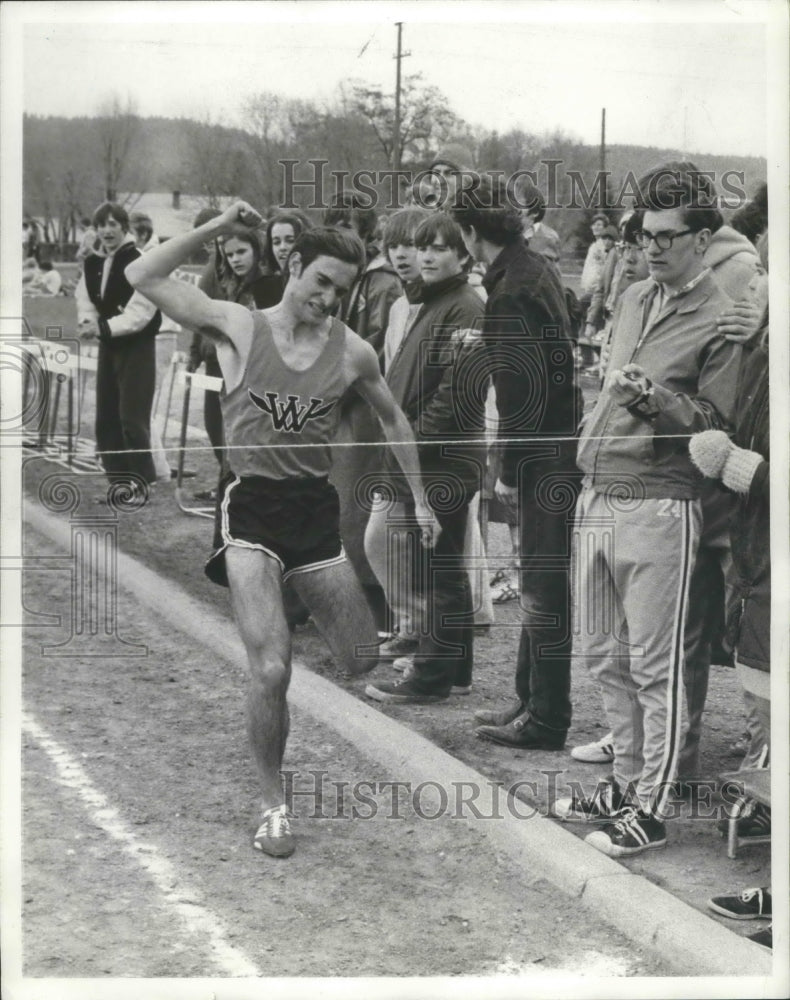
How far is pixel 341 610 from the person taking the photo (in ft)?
16.9

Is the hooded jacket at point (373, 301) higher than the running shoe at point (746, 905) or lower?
higher

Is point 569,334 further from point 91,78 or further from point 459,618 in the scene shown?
point 91,78

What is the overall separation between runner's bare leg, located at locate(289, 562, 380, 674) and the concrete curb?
0.79 feet

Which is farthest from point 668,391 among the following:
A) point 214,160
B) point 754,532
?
point 214,160

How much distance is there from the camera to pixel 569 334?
5.28 metres

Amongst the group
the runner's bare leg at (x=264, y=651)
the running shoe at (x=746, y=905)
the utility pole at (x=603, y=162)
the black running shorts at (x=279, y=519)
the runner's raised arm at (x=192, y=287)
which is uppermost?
the utility pole at (x=603, y=162)

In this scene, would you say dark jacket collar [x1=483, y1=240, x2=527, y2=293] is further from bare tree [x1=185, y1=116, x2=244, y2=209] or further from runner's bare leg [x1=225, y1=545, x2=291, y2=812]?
runner's bare leg [x1=225, y1=545, x2=291, y2=812]

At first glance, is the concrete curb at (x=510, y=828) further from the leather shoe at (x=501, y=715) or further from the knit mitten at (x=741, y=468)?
the knit mitten at (x=741, y=468)

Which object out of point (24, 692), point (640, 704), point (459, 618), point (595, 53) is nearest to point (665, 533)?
point (640, 704)

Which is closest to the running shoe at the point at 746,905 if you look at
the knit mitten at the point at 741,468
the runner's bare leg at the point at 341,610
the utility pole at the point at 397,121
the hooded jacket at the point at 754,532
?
the hooded jacket at the point at 754,532

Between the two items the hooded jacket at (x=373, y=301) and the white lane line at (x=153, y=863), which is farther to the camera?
the hooded jacket at (x=373, y=301)

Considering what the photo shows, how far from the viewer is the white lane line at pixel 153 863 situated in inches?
176

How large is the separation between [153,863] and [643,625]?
1633 millimetres

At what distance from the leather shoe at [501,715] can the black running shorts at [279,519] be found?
904mm
